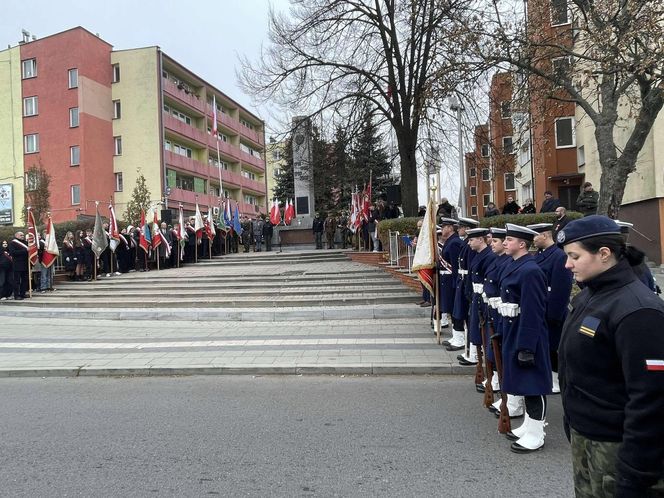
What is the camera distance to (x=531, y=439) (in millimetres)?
4402

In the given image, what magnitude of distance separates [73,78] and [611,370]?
44568mm

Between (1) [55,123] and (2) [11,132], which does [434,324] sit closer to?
(1) [55,123]

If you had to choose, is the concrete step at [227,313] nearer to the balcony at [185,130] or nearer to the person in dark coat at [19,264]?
the person in dark coat at [19,264]

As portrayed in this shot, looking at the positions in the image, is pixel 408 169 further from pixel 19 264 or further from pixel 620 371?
pixel 620 371

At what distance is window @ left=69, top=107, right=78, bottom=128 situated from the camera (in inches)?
1534

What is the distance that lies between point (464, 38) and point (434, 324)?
6195mm

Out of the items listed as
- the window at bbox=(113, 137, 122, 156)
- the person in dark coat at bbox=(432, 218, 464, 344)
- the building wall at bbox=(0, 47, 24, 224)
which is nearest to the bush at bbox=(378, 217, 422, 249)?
the person in dark coat at bbox=(432, 218, 464, 344)

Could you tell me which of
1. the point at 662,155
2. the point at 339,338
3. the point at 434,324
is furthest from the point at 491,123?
the point at 339,338

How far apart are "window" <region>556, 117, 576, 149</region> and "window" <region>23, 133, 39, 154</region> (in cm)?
3813

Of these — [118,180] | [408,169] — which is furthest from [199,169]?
[408,169]

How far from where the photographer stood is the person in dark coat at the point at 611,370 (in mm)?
1929

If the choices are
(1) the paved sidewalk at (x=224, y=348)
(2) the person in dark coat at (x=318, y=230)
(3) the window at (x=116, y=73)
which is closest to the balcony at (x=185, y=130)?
(3) the window at (x=116, y=73)

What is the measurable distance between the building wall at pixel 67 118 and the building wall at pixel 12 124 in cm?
79

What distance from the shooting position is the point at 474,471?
13.2 feet
